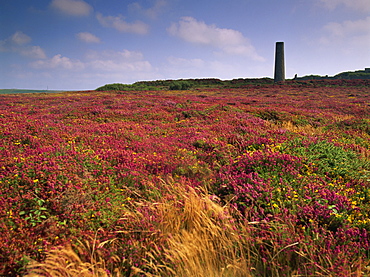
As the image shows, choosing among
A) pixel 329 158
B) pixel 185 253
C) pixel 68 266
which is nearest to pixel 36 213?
pixel 68 266

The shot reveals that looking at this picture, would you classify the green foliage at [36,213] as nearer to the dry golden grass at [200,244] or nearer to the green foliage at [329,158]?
the dry golden grass at [200,244]

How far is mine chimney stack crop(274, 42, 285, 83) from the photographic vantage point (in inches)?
2618

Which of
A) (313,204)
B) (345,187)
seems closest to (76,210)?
(313,204)

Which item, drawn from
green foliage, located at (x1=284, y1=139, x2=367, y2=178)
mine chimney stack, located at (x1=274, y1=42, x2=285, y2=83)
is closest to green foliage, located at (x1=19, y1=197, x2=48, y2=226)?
green foliage, located at (x1=284, y1=139, x2=367, y2=178)

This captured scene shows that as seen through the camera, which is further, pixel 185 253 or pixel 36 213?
pixel 36 213

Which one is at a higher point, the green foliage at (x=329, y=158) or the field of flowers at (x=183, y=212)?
the green foliage at (x=329, y=158)

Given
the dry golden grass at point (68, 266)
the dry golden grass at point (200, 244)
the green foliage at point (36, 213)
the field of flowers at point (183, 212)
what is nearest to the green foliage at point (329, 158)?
the field of flowers at point (183, 212)

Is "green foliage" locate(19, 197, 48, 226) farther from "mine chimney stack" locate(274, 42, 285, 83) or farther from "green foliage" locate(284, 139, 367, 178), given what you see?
"mine chimney stack" locate(274, 42, 285, 83)

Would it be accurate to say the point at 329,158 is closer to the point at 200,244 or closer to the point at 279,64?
the point at 200,244

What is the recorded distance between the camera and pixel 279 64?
6669 centimetres

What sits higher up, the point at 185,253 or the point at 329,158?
the point at 329,158

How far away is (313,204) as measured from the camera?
387cm

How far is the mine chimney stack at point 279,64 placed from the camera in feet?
218

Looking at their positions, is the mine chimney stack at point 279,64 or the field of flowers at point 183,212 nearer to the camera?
the field of flowers at point 183,212
